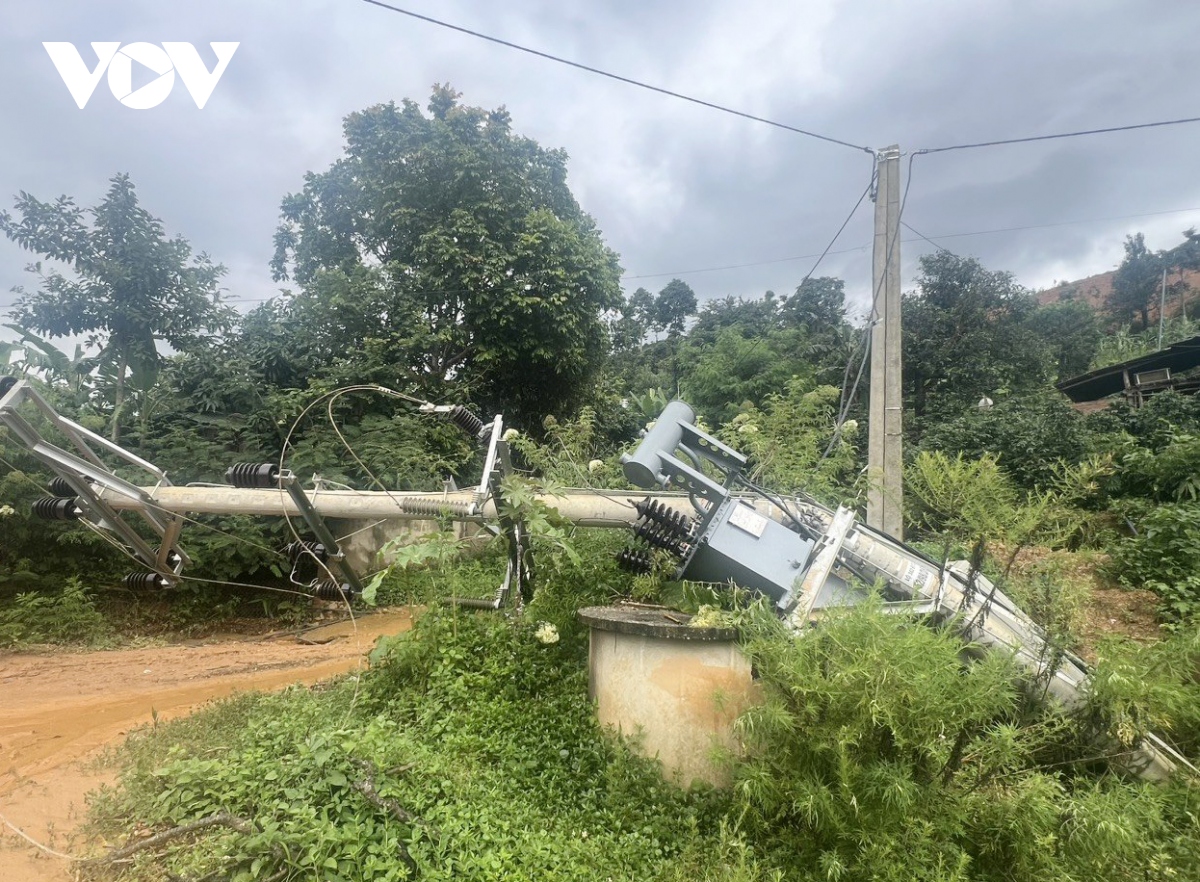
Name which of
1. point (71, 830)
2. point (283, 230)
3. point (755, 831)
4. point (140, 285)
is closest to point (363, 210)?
point (283, 230)

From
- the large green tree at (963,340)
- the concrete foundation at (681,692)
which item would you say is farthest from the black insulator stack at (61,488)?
the large green tree at (963,340)

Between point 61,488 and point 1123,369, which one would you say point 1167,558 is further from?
point 61,488

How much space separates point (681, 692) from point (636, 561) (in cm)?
121

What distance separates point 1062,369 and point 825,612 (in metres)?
21.4

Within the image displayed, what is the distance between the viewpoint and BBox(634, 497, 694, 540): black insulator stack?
4176 millimetres

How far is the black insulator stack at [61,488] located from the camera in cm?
554

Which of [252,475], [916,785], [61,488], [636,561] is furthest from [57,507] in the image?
[916,785]

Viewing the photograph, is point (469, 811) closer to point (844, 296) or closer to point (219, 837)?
point (219, 837)

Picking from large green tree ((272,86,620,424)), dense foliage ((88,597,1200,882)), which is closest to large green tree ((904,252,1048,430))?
large green tree ((272,86,620,424))

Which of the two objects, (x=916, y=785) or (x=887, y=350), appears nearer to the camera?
(x=916, y=785)

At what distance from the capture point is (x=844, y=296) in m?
20.0

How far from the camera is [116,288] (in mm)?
9227

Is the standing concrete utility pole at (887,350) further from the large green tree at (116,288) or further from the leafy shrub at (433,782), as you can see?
the large green tree at (116,288)

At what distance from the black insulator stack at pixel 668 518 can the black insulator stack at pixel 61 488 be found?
16.5 ft
